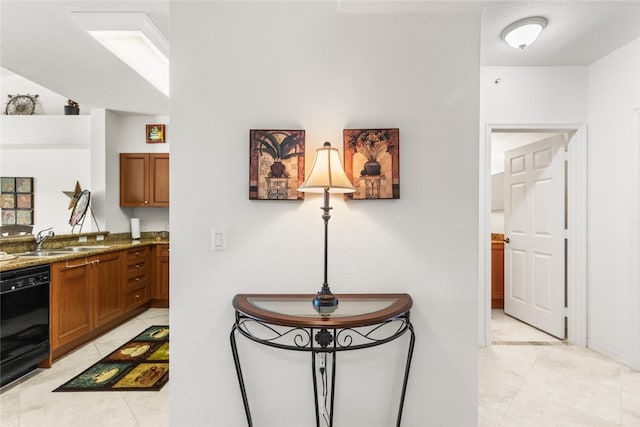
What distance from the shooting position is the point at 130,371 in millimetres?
2592

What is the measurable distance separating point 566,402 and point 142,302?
432cm

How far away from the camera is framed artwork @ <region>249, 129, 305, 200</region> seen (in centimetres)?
176

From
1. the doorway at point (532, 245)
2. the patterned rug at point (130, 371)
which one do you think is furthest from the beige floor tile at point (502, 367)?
the patterned rug at point (130, 371)

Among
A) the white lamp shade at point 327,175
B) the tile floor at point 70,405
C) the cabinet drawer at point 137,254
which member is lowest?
the tile floor at point 70,405

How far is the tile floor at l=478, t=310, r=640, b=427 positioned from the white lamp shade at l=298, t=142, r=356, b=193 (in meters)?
1.71

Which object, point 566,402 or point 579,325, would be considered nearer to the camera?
point 566,402

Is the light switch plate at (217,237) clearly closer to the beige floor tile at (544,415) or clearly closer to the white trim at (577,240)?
the beige floor tile at (544,415)

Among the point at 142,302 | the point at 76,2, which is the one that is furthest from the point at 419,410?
the point at 142,302

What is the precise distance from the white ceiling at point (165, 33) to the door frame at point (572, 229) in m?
0.63

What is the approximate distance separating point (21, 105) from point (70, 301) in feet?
11.4

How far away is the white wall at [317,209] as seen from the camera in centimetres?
177

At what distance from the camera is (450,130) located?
1781 millimetres

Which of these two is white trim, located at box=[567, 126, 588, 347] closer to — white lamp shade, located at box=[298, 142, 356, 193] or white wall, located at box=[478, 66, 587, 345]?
white wall, located at box=[478, 66, 587, 345]

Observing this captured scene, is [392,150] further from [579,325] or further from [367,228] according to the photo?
[579,325]
